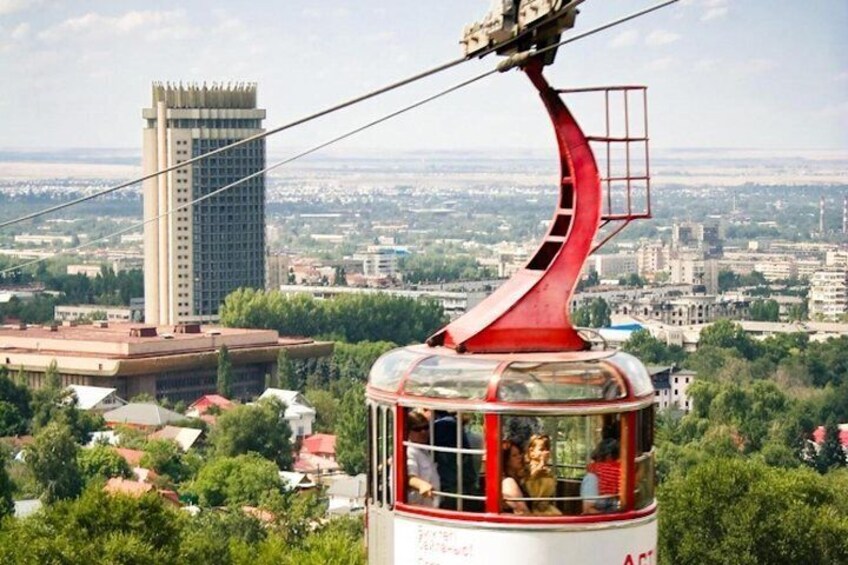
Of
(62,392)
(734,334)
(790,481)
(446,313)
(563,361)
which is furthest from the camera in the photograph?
(446,313)

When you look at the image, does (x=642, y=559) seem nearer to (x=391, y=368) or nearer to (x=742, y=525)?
(x=391, y=368)

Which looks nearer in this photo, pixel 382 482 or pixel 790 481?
pixel 382 482

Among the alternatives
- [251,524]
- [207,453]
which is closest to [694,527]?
[251,524]

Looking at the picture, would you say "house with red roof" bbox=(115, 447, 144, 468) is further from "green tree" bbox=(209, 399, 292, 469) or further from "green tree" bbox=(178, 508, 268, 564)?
"green tree" bbox=(178, 508, 268, 564)

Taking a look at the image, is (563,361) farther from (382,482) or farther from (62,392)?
(62,392)

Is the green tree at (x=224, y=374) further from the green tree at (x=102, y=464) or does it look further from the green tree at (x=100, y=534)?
the green tree at (x=100, y=534)

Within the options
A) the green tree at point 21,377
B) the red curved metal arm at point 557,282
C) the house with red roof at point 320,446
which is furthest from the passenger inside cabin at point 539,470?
the green tree at point 21,377
